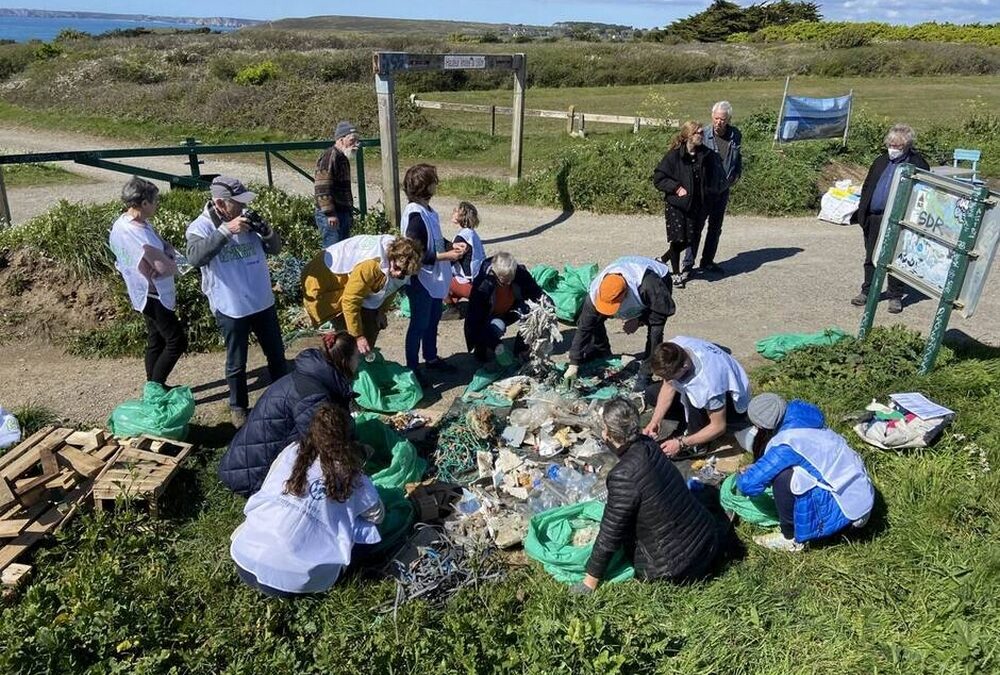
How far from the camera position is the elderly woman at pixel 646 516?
3.36 meters

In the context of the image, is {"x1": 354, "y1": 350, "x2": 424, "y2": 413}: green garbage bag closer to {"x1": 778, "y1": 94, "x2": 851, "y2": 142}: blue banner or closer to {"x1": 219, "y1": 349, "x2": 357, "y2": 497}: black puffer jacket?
{"x1": 219, "y1": 349, "x2": 357, "y2": 497}: black puffer jacket

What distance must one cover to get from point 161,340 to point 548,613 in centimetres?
340

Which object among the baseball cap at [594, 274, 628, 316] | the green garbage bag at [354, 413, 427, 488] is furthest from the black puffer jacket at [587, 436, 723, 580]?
the baseball cap at [594, 274, 628, 316]

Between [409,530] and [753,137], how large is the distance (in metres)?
12.0

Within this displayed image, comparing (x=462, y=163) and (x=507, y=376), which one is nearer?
(x=507, y=376)

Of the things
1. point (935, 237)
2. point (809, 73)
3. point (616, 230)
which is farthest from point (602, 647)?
point (809, 73)

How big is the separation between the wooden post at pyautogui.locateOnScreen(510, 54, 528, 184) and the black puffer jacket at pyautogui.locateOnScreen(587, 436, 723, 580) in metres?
8.99

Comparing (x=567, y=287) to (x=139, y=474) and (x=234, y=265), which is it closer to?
(x=234, y=265)

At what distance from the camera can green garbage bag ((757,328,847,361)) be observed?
6.01 m

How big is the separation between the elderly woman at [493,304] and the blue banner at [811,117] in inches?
348

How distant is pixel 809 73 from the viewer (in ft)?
114

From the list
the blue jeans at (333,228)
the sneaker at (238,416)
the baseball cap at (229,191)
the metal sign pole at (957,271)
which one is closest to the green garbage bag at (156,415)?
the sneaker at (238,416)

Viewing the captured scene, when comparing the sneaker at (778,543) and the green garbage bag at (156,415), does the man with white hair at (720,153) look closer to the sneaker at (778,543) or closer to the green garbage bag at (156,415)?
the sneaker at (778,543)

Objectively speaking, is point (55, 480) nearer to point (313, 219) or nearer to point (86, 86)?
point (313, 219)
